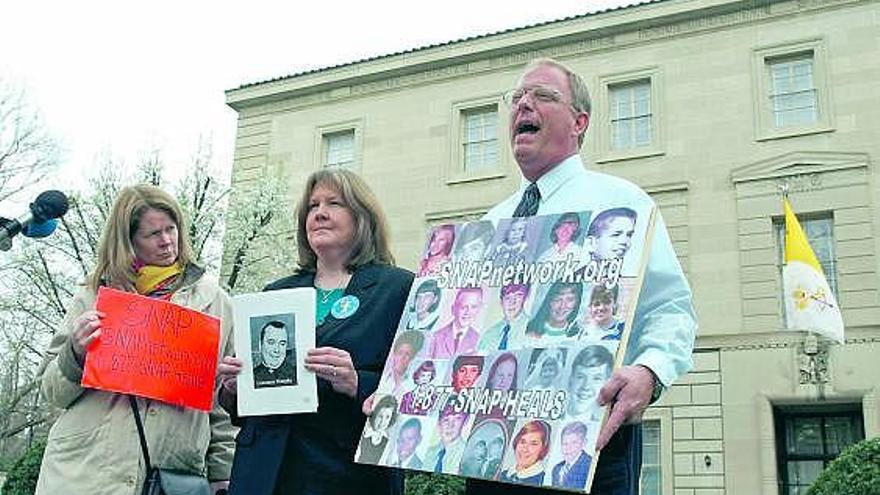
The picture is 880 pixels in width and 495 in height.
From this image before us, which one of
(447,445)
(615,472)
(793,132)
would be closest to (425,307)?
(447,445)

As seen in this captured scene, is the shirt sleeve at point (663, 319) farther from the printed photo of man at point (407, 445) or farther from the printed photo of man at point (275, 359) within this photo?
the printed photo of man at point (275, 359)

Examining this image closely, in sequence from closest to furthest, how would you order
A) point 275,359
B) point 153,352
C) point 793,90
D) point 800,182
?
point 275,359 → point 153,352 → point 800,182 → point 793,90

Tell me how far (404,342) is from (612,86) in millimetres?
19257

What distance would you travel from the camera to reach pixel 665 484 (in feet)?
60.2

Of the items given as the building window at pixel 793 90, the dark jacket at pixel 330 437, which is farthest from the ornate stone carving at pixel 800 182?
the dark jacket at pixel 330 437

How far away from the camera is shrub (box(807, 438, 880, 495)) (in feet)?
28.9

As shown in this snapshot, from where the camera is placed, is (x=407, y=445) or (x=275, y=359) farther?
(x=275, y=359)

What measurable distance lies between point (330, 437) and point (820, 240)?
675 inches

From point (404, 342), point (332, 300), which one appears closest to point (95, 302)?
point (332, 300)

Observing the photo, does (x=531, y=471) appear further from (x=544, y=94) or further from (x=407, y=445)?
(x=544, y=94)

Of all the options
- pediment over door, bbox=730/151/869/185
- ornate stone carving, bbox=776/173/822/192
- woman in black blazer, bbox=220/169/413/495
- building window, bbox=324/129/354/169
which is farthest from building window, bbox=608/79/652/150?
woman in black blazer, bbox=220/169/413/495

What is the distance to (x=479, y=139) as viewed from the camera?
2230 centimetres

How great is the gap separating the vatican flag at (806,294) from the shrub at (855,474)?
676 centimetres

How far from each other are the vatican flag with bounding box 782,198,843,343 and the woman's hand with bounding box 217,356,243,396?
1478cm
